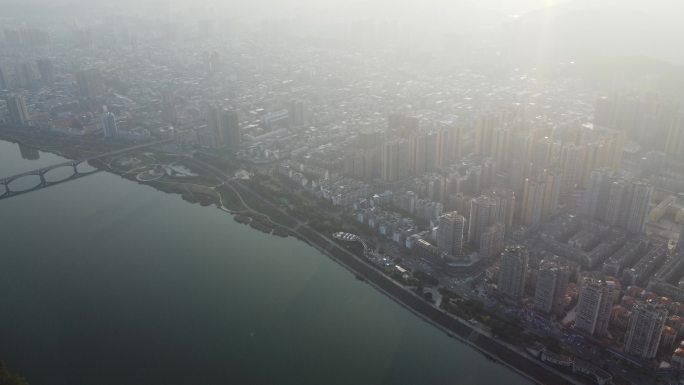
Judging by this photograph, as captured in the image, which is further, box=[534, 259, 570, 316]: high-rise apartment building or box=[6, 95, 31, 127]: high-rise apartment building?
box=[6, 95, 31, 127]: high-rise apartment building

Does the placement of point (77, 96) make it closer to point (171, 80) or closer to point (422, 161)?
point (171, 80)

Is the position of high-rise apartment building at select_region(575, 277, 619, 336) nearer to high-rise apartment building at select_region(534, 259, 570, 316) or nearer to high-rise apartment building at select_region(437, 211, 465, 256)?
high-rise apartment building at select_region(534, 259, 570, 316)

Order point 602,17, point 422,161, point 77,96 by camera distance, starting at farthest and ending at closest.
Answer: point 602,17 → point 77,96 → point 422,161

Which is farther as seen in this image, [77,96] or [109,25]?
[109,25]

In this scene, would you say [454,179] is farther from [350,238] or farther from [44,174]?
[44,174]

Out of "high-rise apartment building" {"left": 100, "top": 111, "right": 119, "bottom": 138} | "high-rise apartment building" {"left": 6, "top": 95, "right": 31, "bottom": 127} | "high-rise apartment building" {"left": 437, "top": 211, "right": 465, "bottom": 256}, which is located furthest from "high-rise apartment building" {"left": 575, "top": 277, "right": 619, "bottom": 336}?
"high-rise apartment building" {"left": 6, "top": 95, "right": 31, "bottom": 127}

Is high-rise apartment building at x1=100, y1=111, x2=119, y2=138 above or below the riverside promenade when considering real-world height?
above

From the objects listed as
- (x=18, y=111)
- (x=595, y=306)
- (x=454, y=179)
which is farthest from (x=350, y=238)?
(x=18, y=111)

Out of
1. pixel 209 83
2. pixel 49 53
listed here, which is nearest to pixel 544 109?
pixel 209 83

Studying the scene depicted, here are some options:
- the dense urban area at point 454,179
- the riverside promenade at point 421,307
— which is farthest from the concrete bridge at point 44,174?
the riverside promenade at point 421,307
